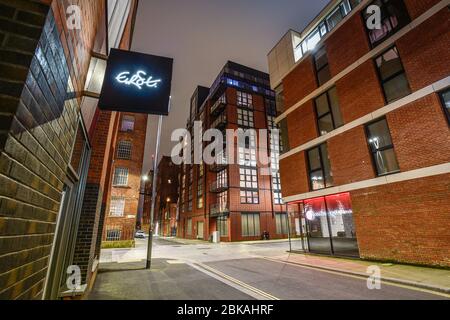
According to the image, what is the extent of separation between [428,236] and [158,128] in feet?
41.7

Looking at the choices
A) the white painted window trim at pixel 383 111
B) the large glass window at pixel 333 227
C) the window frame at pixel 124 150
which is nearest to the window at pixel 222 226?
the window frame at pixel 124 150

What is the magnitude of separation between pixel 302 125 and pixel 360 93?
3991 millimetres

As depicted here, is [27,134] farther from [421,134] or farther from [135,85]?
[421,134]

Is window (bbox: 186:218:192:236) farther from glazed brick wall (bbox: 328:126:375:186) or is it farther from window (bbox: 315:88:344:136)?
glazed brick wall (bbox: 328:126:375:186)

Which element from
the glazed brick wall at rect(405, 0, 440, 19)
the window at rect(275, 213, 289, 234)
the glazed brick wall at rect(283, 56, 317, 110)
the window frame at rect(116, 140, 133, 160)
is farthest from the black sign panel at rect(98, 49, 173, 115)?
the window at rect(275, 213, 289, 234)

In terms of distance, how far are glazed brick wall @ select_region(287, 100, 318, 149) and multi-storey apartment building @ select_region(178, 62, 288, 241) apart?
13.7m

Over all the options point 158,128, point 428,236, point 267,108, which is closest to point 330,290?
point 428,236

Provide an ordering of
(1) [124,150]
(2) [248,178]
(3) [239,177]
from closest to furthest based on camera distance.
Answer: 1. (1) [124,150]
2. (3) [239,177]
3. (2) [248,178]

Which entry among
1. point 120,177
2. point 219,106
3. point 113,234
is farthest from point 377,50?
point 113,234

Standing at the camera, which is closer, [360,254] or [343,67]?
[360,254]

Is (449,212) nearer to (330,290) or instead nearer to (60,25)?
(330,290)

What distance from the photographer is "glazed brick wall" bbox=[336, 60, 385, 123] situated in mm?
10711

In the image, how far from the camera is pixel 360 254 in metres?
10.4

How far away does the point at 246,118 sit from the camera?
Answer: 32.1 meters
